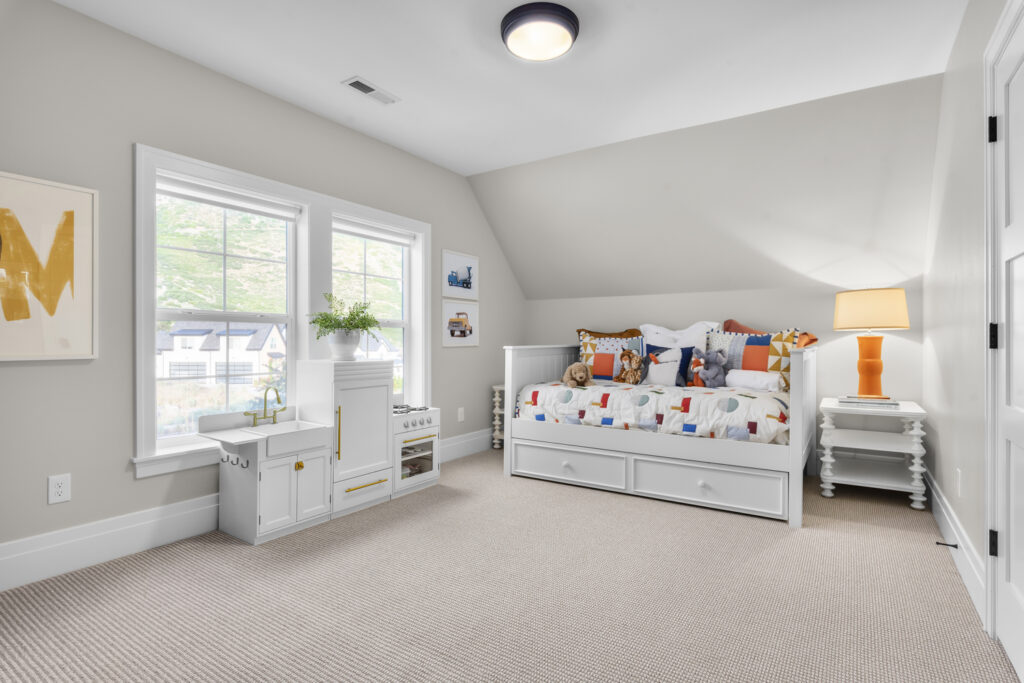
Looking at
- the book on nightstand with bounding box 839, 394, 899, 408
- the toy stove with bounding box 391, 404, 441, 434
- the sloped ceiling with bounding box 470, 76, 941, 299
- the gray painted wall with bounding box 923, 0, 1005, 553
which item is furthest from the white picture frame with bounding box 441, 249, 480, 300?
the gray painted wall with bounding box 923, 0, 1005, 553

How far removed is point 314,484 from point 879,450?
124 inches

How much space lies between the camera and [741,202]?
11.5 feet

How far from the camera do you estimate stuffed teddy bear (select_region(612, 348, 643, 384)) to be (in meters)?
3.80

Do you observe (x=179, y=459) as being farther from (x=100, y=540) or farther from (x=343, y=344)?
(x=343, y=344)

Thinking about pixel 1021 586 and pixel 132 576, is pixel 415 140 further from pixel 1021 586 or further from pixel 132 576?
pixel 1021 586

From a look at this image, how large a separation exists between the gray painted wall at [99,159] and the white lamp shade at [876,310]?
3.35m

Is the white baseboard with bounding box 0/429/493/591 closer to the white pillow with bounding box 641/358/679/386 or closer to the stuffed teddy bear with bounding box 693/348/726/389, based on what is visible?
the white pillow with bounding box 641/358/679/386

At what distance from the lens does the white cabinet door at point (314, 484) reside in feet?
8.36

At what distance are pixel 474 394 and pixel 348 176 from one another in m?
1.91

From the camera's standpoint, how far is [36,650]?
1593 mm

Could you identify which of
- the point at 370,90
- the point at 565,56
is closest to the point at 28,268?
the point at 370,90

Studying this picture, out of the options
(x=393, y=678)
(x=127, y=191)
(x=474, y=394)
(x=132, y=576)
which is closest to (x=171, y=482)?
(x=132, y=576)

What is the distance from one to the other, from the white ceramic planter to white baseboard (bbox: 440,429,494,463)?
1.28 m

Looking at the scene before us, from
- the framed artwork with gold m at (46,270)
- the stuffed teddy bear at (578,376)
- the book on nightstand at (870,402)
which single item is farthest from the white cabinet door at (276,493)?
the book on nightstand at (870,402)
